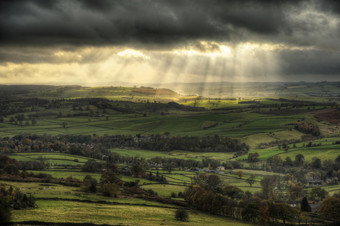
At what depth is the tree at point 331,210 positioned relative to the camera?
73650 mm

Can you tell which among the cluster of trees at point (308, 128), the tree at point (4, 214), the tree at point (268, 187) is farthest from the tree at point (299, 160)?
the tree at point (4, 214)

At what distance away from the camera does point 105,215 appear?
56.7 metres

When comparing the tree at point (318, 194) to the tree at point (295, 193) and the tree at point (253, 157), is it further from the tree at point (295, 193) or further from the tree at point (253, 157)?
the tree at point (253, 157)

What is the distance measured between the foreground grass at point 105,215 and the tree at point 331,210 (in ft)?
81.8

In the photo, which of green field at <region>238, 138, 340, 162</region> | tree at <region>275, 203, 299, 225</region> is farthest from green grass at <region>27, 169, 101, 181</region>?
green field at <region>238, 138, 340, 162</region>

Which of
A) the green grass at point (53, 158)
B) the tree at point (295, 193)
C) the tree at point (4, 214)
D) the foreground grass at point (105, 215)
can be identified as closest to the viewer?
the tree at point (4, 214)

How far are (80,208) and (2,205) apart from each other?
15.8 m

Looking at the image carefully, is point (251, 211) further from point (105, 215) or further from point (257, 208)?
point (105, 215)

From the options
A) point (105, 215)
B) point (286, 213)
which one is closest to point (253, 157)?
point (286, 213)

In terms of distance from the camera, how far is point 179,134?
19950 centimetres

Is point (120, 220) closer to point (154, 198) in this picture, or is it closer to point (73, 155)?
point (154, 198)

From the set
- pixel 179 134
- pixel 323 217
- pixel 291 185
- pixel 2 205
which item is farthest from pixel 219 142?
pixel 2 205

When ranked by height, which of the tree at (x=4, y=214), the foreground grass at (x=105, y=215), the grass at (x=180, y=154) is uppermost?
the tree at (x=4, y=214)

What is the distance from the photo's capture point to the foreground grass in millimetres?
51031
